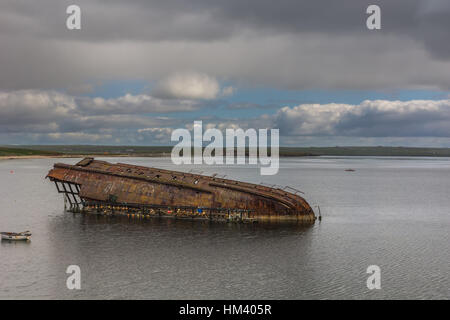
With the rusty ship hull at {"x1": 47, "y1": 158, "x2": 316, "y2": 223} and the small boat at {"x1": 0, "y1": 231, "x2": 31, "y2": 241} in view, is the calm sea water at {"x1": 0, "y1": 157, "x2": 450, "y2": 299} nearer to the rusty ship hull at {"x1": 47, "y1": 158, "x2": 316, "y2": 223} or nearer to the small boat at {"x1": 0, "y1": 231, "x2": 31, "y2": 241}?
the small boat at {"x1": 0, "y1": 231, "x2": 31, "y2": 241}

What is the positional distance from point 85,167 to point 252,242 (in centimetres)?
3190

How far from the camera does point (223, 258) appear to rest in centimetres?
4084

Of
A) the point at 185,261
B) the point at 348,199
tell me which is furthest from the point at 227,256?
the point at 348,199

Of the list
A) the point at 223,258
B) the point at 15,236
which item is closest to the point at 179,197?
the point at 223,258

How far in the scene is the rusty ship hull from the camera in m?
56.3

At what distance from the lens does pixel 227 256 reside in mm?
41594

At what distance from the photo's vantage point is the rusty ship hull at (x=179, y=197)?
56.3 metres

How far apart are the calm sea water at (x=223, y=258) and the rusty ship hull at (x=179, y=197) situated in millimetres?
2040

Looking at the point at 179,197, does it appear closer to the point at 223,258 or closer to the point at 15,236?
the point at 223,258

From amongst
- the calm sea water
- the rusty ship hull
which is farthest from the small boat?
the rusty ship hull

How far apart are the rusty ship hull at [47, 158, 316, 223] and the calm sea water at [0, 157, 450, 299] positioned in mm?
2040

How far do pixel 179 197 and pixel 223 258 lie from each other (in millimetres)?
18827

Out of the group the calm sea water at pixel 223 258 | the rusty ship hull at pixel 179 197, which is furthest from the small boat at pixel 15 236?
the rusty ship hull at pixel 179 197
